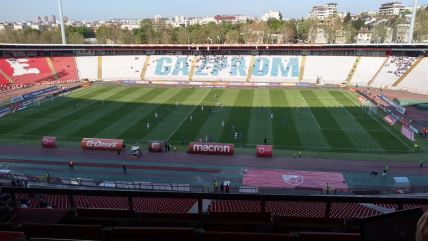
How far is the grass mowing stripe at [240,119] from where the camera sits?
1324 inches

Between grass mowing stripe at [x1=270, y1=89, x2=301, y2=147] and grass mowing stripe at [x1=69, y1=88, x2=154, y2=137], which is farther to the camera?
grass mowing stripe at [x1=69, y1=88, x2=154, y2=137]

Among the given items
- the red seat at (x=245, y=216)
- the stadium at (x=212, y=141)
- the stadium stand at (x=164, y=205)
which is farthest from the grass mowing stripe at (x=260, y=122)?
the red seat at (x=245, y=216)

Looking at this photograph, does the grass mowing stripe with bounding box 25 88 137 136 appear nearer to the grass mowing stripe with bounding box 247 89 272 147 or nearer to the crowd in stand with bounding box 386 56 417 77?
the grass mowing stripe with bounding box 247 89 272 147

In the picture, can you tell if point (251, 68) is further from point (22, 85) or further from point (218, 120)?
point (22, 85)

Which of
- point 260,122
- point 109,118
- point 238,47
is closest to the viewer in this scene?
point 260,122

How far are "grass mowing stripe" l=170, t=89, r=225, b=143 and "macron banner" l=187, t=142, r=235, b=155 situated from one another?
3.03m

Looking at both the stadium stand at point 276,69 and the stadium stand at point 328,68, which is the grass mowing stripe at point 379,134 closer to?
the stadium stand at point 328,68

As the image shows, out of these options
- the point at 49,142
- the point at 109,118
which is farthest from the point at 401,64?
the point at 49,142

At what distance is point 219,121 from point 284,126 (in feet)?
22.8

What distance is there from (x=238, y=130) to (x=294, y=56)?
3892 centimetres

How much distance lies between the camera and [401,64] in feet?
201

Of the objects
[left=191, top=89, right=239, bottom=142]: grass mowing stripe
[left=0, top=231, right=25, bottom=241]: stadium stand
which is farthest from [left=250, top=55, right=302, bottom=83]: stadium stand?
[left=0, top=231, right=25, bottom=241]: stadium stand

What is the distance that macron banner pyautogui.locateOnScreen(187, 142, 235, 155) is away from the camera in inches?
1177

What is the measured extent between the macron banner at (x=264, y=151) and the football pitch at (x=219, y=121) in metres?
2.45
